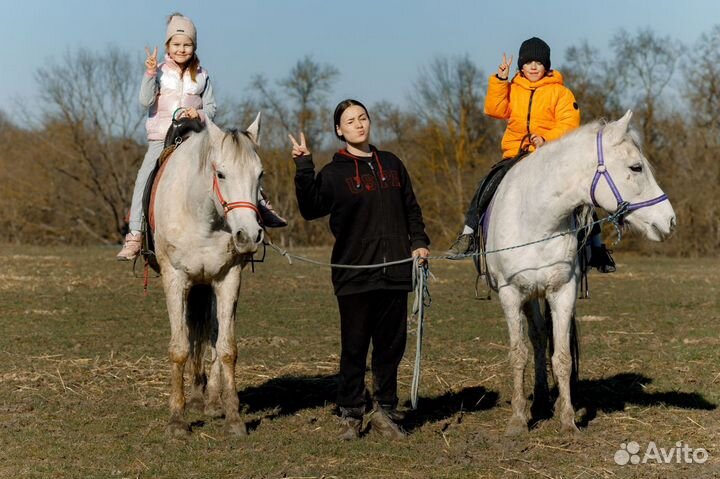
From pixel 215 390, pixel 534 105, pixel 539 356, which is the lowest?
pixel 215 390

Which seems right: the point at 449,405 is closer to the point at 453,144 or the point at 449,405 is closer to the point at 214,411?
the point at 214,411

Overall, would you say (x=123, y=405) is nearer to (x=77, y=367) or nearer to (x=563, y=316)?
(x=77, y=367)

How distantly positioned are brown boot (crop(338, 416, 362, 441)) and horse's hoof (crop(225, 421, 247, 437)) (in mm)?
683

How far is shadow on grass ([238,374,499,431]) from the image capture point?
6965 mm

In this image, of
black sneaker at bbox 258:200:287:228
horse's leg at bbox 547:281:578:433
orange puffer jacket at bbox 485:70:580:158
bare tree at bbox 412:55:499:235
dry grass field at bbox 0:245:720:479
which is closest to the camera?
dry grass field at bbox 0:245:720:479

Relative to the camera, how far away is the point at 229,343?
651cm

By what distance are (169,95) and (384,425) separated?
3142 millimetres

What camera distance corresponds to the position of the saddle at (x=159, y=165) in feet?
22.6

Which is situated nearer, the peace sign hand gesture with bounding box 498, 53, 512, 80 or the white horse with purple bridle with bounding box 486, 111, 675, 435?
the white horse with purple bridle with bounding box 486, 111, 675, 435

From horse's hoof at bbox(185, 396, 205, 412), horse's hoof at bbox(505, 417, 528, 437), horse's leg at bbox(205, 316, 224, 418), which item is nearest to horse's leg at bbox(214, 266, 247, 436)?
horse's leg at bbox(205, 316, 224, 418)

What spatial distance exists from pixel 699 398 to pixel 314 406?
3183mm

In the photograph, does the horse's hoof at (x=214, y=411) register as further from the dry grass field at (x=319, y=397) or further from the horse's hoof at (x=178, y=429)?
the horse's hoof at (x=178, y=429)

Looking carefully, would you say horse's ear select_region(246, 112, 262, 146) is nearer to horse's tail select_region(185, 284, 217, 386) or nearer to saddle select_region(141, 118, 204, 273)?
saddle select_region(141, 118, 204, 273)

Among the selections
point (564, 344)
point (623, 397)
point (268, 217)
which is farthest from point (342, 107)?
point (623, 397)
